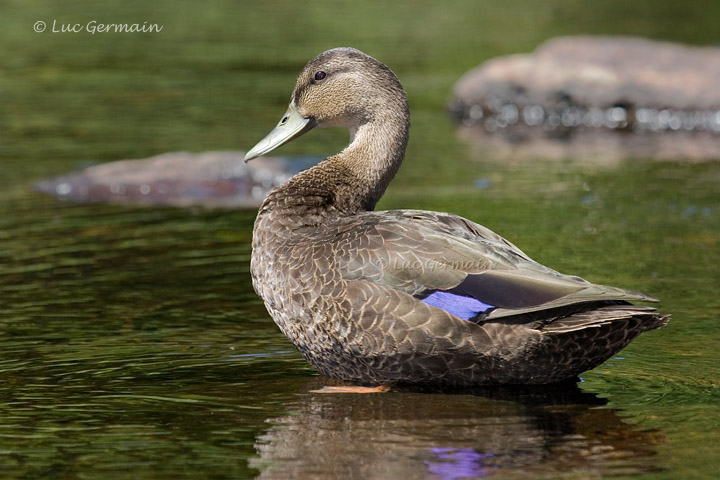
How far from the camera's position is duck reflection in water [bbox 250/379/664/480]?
16.2ft

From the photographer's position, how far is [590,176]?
12031 millimetres

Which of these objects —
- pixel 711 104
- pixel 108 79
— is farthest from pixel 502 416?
pixel 108 79

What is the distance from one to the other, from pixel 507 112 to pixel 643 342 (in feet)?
A: 30.1

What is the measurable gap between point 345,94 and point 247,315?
Answer: 60.2 inches

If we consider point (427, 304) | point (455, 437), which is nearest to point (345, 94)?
point (427, 304)

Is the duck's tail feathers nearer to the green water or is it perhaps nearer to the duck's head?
the green water

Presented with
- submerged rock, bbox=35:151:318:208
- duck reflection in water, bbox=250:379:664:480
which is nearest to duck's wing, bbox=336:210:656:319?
duck reflection in water, bbox=250:379:664:480

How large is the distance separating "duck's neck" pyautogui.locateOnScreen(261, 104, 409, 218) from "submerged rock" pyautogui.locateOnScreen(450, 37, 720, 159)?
24.6ft

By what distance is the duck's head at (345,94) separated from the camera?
696 cm

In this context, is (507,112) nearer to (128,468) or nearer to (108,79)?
(108,79)

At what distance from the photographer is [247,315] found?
7.61 m

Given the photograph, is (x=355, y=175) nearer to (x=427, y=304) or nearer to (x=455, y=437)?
(x=427, y=304)

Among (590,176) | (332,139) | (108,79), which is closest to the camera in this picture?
(590,176)

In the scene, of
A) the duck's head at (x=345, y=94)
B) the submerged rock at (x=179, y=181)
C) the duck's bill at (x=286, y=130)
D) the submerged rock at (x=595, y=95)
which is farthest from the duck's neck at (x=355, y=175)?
the submerged rock at (x=595, y=95)
